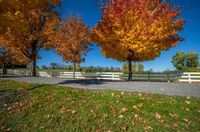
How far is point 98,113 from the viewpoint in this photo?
8195 millimetres

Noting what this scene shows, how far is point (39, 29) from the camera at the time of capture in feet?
89.9

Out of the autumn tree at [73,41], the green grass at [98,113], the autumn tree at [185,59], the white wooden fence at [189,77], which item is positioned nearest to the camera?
the green grass at [98,113]

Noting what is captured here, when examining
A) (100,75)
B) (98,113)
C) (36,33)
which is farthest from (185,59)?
(98,113)

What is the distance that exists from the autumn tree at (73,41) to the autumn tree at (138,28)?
8460 mm

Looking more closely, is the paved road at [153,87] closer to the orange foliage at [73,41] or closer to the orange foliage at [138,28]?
the orange foliage at [138,28]

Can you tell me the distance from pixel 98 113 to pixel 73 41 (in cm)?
2237

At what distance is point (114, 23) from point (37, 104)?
Answer: 506 inches

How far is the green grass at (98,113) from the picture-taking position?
7.27 meters

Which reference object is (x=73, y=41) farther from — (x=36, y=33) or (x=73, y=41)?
(x=36, y=33)

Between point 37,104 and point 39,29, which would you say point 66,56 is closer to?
point 39,29

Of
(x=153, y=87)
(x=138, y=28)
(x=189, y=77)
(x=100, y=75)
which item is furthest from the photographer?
(x=100, y=75)

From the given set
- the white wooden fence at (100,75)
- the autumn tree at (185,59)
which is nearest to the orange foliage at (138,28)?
the white wooden fence at (100,75)

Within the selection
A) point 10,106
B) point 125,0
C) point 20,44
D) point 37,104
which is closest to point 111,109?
point 37,104

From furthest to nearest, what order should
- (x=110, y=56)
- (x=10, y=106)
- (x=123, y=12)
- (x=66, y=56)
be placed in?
(x=66, y=56) → (x=110, y=56) → (x=123, y=12) → (x=10, y=106)
